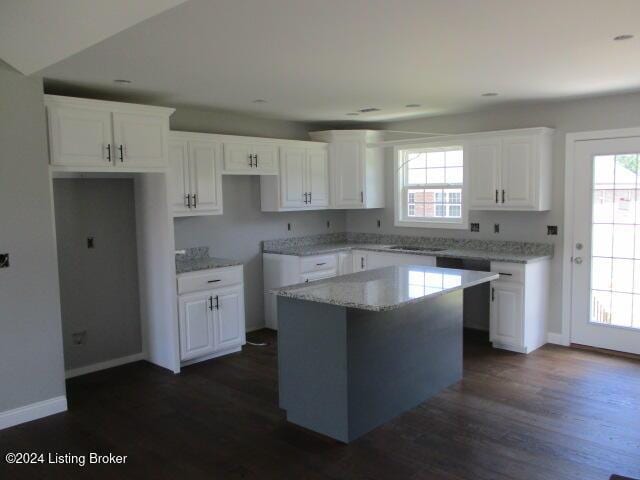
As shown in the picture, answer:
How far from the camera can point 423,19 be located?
2539 millimetres

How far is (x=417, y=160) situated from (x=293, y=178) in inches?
60.9

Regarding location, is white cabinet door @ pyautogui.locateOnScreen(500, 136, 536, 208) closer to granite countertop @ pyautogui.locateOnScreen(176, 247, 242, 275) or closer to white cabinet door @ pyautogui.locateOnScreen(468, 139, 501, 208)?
white cabinet door @ pyautogui.locateOnScreen(468, 139, 501, 208)

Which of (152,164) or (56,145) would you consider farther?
(152,164)

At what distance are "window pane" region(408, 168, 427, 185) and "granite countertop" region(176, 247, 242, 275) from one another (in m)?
2.47

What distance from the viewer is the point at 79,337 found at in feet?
14.9

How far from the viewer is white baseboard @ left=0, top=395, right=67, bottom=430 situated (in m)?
3.55

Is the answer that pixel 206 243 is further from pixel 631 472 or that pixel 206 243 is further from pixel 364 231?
pixel 631 472

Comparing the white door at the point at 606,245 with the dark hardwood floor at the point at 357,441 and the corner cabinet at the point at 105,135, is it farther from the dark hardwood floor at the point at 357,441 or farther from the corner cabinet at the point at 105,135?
the corner cabinet at the point at 105,135

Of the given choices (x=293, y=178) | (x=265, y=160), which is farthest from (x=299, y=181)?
(x=265, y=160)

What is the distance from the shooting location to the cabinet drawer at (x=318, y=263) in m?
5.65

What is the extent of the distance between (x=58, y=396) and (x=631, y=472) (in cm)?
367

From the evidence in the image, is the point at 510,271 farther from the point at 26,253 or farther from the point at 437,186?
the point at 26,253

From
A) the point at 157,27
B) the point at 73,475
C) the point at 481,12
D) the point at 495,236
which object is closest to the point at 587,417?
the point at 495,236

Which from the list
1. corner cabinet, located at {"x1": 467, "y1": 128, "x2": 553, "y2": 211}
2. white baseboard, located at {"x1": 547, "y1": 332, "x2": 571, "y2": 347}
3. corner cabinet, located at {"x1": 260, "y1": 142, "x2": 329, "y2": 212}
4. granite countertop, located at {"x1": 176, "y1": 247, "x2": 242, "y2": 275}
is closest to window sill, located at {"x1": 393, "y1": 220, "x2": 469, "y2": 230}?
corner cabinet, located at {"x1": 467, "y1": 128, "x2": 553, "y2": 211}
